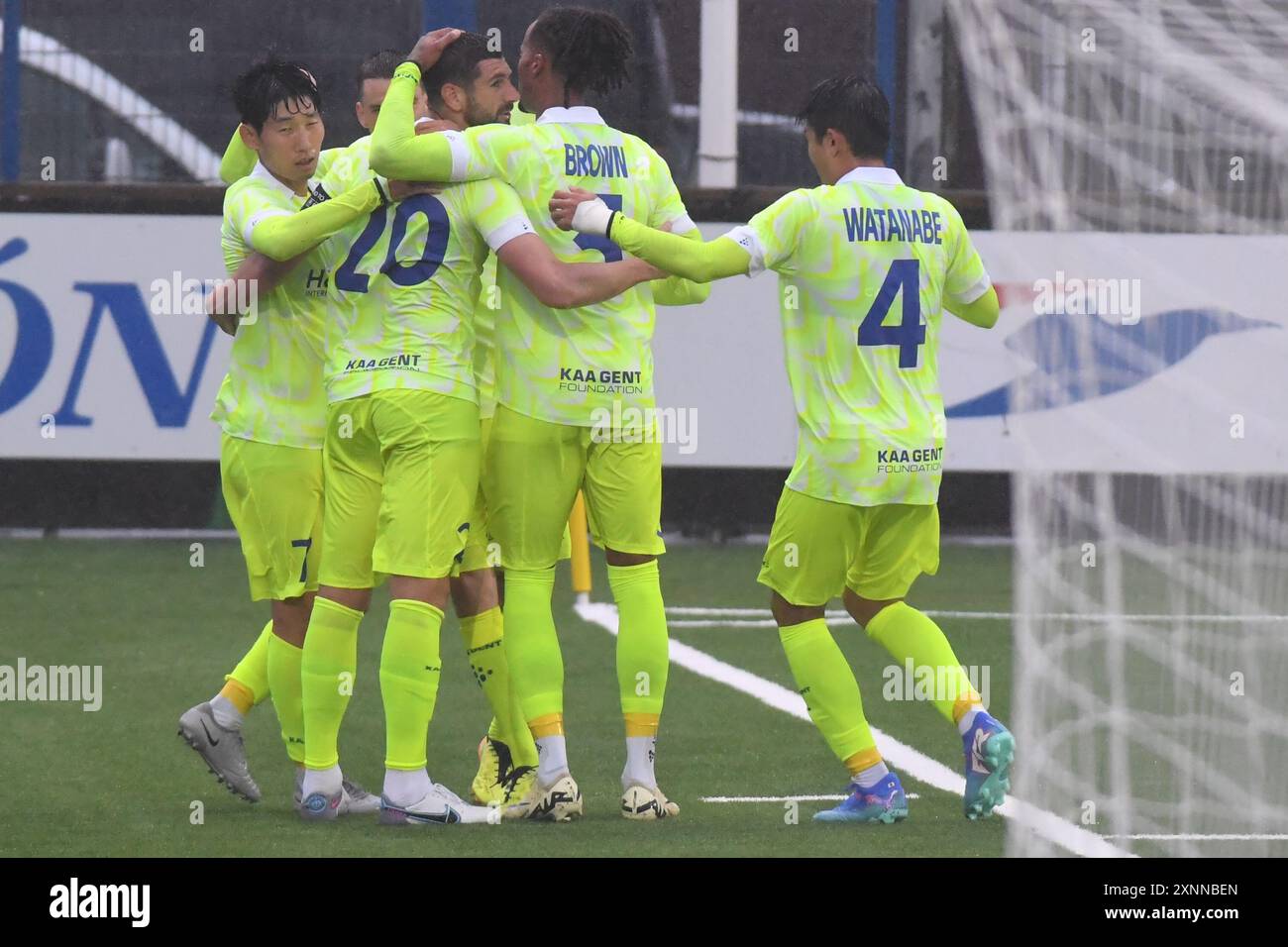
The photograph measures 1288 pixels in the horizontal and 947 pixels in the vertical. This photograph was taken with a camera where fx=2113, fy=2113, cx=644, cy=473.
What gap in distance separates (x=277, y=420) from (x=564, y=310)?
2.75ft

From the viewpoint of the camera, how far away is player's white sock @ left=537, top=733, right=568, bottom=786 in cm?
538

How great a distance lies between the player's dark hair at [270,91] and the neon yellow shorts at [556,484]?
1.01 m

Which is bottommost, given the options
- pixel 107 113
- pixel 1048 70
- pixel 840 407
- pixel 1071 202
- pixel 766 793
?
pixel 766 793

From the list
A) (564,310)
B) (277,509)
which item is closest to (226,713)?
(277,509)

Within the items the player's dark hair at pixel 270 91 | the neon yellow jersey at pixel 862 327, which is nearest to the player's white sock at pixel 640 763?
the neon yellow jersey at pixel 862 327

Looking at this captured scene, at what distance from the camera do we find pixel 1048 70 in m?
4.25

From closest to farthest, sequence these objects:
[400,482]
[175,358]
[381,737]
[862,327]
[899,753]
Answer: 1. [400,482]
2. [862,327]
3. [899,753]
4. [381,737]
5. [175,358]

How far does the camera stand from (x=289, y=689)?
5.66m

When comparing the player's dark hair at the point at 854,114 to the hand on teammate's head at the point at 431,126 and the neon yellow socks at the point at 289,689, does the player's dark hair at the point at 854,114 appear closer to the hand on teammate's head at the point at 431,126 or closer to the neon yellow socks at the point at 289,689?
the hand on teammate's head at the point at 431,126

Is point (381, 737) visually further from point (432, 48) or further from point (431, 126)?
point (432, 48)

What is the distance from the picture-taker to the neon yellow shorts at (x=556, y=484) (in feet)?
17.7

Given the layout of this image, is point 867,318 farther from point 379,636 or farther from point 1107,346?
point 379,636
